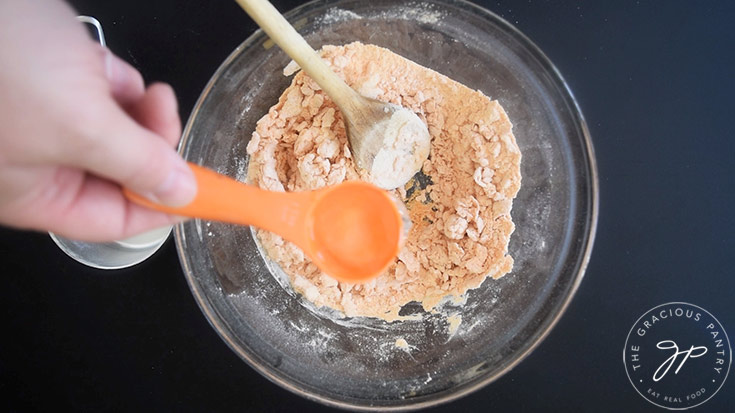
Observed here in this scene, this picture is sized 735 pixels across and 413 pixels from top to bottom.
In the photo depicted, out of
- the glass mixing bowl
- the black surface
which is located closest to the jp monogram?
the black surface

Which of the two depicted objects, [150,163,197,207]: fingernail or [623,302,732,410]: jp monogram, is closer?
[150,163,197,207]: fingernail

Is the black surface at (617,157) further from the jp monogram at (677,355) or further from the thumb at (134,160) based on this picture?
the thumb at (134,160)

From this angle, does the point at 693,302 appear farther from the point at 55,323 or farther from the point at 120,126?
the point at 55,323

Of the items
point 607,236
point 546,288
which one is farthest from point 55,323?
point 607,236

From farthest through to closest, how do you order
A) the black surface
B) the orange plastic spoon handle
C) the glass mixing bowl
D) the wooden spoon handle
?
1. the black surface
2. the glass mixing bowl
3. the wooden spoon handle
4. the orange plastic spoon handle

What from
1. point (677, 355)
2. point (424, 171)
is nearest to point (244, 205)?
point (424, 171)

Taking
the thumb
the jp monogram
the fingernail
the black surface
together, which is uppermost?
the thumb

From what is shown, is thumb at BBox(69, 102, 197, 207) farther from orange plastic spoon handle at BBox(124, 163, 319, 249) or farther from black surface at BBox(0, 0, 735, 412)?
black surface at BBox(0, 0, 735, 412)

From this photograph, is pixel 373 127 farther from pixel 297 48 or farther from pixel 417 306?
pixel 417 306
